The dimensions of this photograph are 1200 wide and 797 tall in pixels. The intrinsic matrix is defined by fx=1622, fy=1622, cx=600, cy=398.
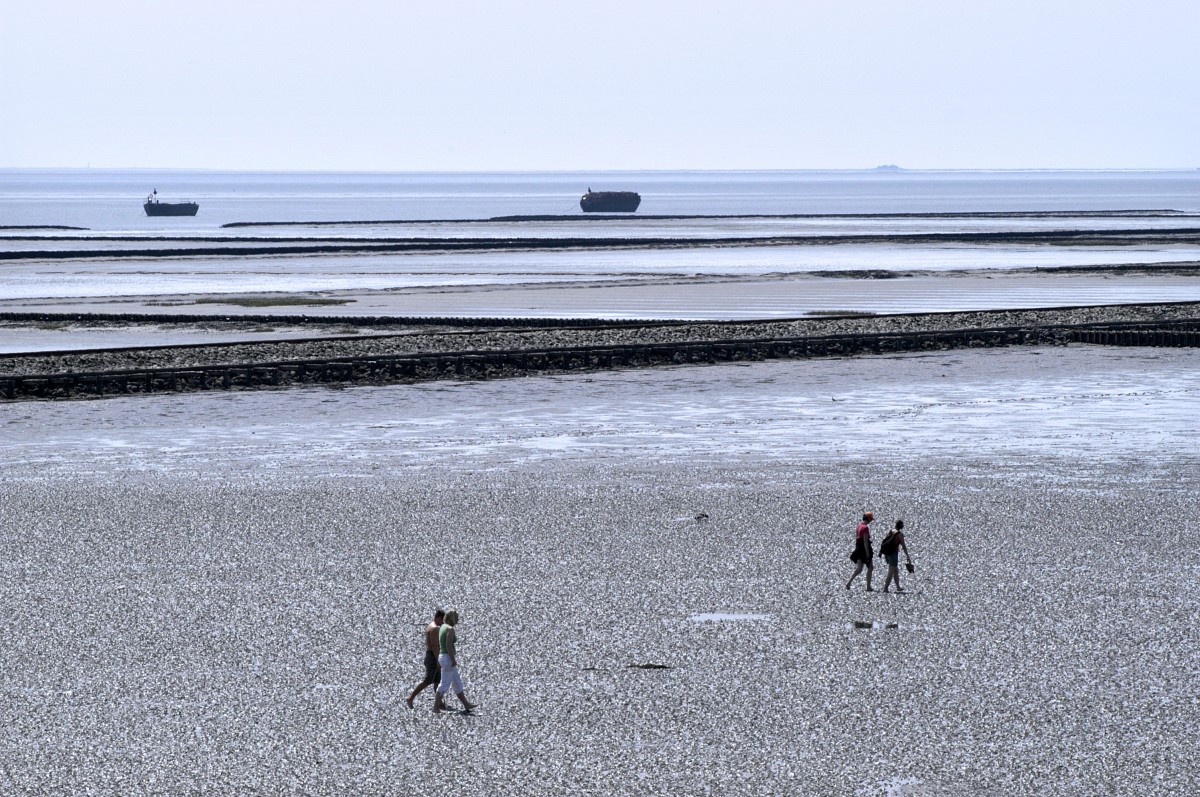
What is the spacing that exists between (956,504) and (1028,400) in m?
14.3

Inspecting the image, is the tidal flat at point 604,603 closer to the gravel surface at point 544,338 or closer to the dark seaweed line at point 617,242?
the gravel surface at point 544,338

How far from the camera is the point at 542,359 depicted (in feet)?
158

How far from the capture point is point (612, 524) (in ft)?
85.9

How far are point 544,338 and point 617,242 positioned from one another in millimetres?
71138

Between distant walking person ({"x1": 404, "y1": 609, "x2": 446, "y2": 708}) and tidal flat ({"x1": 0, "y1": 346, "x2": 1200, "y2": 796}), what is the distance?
1.01 feet

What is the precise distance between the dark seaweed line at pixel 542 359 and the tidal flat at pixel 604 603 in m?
4.46

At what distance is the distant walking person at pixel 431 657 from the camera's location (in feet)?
53.8

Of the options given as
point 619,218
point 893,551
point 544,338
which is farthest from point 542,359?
point 619,218

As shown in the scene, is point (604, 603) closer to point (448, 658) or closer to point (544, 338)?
point (448, 658)

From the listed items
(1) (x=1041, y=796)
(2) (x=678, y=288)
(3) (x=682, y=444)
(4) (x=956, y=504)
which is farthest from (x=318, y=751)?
(2) (x=678, y=288)

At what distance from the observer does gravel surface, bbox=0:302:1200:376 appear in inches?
1855

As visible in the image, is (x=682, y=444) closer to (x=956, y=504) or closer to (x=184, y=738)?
(x=956, y=504)

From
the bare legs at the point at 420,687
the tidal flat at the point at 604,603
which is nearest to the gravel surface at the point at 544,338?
the tidal flat at the point at 604,603

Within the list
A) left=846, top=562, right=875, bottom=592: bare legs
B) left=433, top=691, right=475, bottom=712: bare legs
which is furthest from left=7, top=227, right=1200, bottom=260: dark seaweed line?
left=433, top=691, right=475, bottom=712: bare legs
